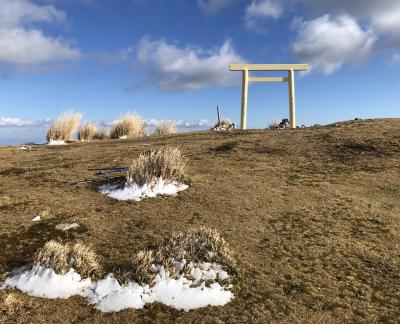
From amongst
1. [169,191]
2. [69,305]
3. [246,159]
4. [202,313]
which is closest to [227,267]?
[202,313]

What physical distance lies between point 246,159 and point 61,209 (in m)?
3.98

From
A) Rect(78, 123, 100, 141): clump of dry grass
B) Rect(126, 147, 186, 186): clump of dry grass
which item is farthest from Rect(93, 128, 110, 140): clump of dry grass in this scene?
Rect(126, 147, 186, 186): clump of dry grass

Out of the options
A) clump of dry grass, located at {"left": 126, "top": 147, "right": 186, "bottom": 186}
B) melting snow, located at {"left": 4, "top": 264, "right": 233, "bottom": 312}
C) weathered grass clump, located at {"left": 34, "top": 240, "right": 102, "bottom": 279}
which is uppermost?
clump of dry grass, located at {"left": 126, "top": 147, "right": 186, "bottom": 186}

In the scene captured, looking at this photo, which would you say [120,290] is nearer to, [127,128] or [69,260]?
[69,260]

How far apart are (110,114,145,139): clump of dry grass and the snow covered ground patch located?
1122cm

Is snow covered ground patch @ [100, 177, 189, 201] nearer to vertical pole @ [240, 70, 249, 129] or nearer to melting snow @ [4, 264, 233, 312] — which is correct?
melting snow @ [4, 264, 233, 312]

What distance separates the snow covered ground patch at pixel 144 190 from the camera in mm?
6688

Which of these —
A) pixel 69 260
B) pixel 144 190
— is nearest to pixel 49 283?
pixel 69 260

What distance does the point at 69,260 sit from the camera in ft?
15.1

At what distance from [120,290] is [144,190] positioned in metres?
2.59

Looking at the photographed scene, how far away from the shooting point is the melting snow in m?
4.18

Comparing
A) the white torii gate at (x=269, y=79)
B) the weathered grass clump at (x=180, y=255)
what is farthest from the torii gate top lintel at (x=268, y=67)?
the weathered grass clump at (x=180, y=255)

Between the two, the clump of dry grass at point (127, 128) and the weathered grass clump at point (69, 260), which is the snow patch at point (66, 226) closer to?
the weathered grass clump at point (69, 260)

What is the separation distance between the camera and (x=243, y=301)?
414 centimetres
